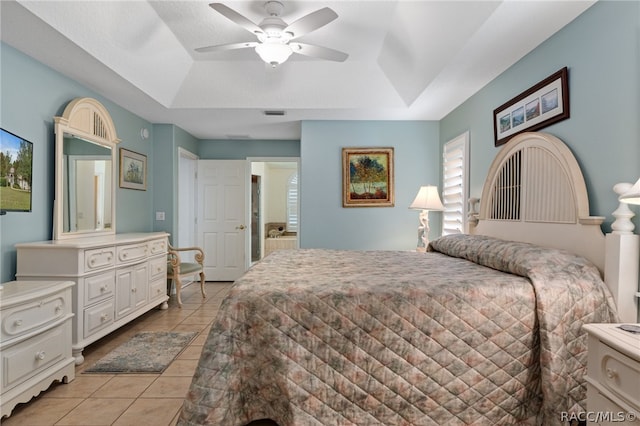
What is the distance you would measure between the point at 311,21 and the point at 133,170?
302 cm

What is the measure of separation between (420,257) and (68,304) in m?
2.50

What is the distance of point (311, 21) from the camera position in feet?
7.13

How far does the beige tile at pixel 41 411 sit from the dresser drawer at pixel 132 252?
1215 millimetres

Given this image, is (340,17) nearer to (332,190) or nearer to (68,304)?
(332,190)

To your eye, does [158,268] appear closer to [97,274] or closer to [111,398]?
[97,274]

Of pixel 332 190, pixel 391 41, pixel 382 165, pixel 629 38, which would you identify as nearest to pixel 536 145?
pixel 629 38

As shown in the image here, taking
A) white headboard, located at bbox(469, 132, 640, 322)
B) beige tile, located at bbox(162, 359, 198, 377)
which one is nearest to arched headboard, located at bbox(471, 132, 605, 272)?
white headboard, located at bbox(469, 132, 640, 322)

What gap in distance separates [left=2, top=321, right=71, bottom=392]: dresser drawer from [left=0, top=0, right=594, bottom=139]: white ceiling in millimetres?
1936

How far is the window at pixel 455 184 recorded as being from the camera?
3627 mm

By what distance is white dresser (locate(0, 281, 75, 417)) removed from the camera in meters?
1.86

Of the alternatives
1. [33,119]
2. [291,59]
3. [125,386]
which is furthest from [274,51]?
[125,386]

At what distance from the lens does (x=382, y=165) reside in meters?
4.41

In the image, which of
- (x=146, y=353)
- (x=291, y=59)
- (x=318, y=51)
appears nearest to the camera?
(x=318, y=51)

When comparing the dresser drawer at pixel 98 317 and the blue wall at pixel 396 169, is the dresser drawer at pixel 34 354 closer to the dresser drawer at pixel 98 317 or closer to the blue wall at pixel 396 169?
the dresser drawer at pixel 98 317
